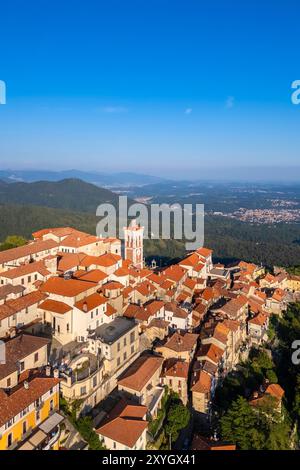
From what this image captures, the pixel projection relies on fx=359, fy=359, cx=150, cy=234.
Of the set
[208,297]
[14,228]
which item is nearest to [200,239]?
[14,228]

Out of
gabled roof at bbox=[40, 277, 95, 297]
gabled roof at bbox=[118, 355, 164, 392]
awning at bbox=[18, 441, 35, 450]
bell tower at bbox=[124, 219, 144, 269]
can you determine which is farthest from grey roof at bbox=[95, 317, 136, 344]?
bell tower at bbox=[124, 219, 144, 269]

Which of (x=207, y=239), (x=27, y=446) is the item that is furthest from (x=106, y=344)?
(x=207, y=239)

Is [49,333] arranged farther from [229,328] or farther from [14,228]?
[14,228]

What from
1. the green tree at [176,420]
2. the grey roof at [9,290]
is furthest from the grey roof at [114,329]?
the grey roof at [9,290]

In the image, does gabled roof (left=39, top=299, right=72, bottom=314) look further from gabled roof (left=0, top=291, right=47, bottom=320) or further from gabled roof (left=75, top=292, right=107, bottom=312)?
gabled roof (left=75, top=292, right=107, bottom=312)

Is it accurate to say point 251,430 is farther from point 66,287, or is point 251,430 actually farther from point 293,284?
point 293,284
